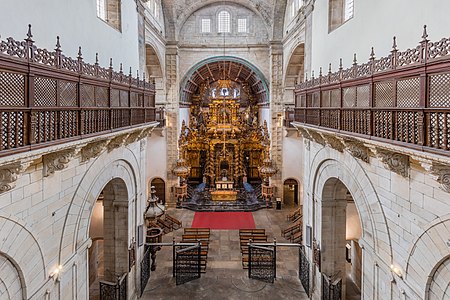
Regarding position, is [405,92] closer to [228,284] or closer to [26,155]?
[26,155]

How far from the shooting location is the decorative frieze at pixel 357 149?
9367 mm

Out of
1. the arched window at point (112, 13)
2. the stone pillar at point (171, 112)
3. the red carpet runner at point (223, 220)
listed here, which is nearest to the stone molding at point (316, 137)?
the arched window at point (112, 13)

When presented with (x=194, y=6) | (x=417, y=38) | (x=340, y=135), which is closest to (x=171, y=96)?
(x=194, y=6)

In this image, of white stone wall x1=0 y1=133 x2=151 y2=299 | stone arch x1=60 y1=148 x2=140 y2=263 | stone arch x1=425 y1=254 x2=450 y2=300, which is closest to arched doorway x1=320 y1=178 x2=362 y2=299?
stone arch x1=425 y1=254 x2=450 y2=300

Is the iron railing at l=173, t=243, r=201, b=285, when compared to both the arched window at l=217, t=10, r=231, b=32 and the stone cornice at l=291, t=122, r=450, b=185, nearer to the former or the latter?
the stone cornice at l=291, t=122, r=450, b=185

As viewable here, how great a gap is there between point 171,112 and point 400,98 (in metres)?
21.8

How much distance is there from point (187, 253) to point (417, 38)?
12996mm

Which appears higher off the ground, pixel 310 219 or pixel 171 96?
pixel 171 96

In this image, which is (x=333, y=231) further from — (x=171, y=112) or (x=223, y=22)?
(x=223, y=22)

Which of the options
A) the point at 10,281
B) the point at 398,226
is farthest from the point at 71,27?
the point at 398,226

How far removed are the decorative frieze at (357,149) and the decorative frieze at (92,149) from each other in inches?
250

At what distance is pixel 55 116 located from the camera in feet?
23.3

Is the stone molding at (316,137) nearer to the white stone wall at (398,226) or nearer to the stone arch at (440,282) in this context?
the white stone wall at (398,226)

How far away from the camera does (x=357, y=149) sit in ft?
31.6
